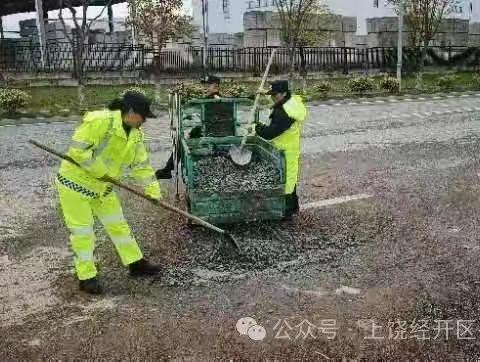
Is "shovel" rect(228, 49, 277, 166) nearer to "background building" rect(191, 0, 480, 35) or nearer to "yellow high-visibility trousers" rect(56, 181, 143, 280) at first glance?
"yellow high-visibility trousers" rect(56, 181, 143, 280)

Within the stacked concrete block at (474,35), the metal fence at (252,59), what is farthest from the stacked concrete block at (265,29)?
the stacked concrete block at (474,35)

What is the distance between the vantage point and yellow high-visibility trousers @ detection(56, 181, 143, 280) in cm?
461

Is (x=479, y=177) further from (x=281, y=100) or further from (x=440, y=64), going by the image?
(x=440, y=64)

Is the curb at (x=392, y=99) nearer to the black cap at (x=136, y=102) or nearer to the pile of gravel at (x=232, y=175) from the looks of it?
the pile of gravel at (x=232, y=175)

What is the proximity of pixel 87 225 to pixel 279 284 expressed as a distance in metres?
1.72

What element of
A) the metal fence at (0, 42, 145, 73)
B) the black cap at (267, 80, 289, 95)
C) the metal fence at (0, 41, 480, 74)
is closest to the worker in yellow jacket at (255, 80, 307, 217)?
the black cap at (267, 80, 289, 95)

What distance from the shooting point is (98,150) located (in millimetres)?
4586

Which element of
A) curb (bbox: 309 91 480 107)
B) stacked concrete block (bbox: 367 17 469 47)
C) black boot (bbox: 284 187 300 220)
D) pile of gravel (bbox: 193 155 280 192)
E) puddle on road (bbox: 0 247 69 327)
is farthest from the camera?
stacked concrete block (bbox: 367 17 469 47)

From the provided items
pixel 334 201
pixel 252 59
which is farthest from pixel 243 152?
pixel 252 59

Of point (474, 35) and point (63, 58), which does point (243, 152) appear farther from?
point (474, 35)

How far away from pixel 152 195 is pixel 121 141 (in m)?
0.68

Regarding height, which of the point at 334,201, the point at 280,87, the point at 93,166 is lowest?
the point at 334,201

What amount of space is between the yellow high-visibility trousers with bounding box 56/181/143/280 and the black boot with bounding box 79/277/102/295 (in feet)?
0.11

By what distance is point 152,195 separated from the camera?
513cm
